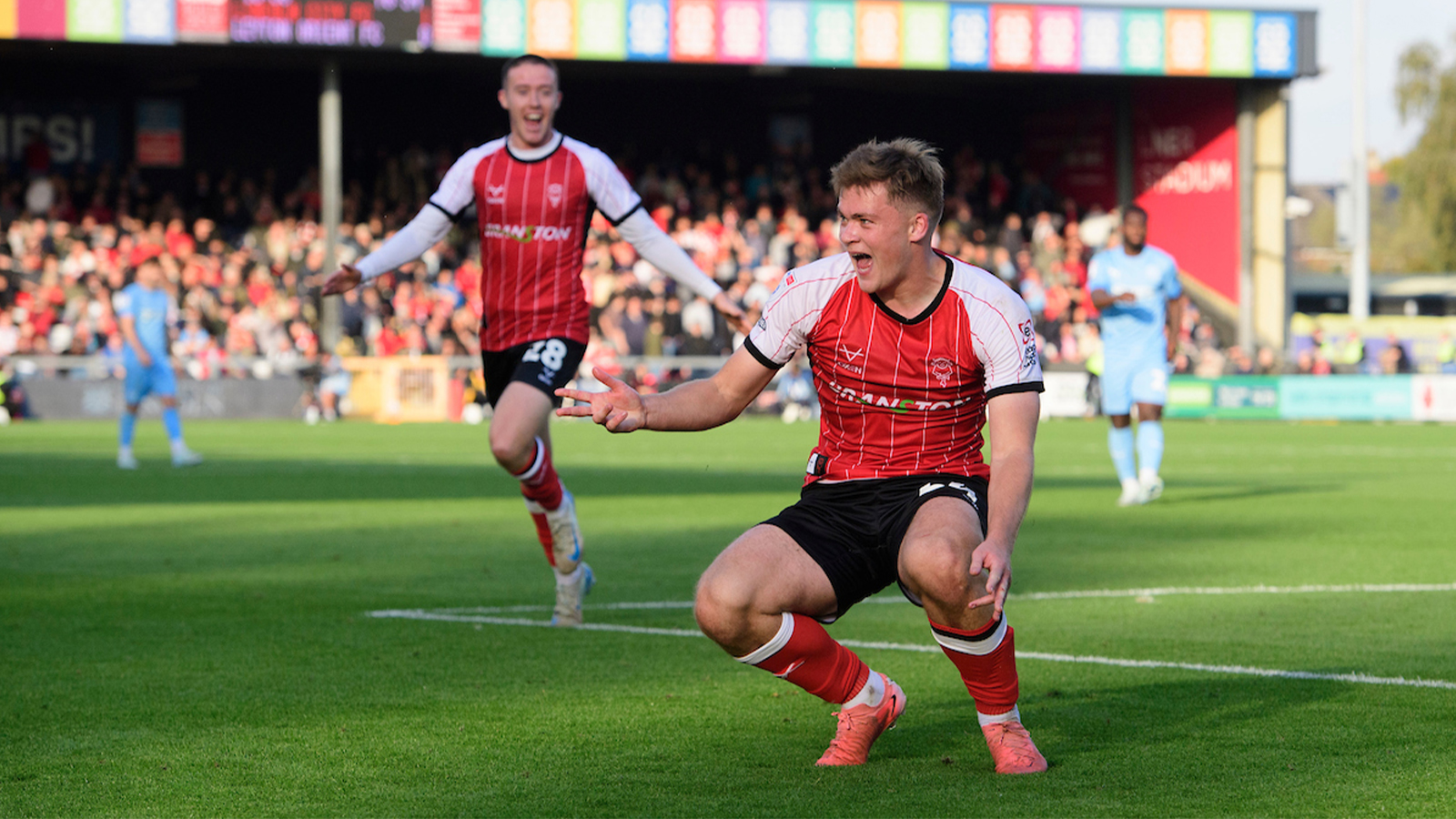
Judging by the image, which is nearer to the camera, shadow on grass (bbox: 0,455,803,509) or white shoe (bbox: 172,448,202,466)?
shadow on grass (bbox: 0,455,803,509)

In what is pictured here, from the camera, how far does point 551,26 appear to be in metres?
34.9

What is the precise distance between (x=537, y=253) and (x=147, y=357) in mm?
11943

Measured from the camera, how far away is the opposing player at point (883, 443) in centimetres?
466

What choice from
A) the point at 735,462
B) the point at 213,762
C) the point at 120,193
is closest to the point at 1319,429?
the point at 735,462

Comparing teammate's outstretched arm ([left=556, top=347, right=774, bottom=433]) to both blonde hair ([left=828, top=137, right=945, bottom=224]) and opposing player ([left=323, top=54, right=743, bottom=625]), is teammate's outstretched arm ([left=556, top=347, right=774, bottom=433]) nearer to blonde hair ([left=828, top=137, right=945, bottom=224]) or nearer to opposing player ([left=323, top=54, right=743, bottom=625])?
blonde hair ([left=828, top=137, right=945, bottom=224])

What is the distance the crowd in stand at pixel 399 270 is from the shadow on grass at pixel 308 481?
481 inches

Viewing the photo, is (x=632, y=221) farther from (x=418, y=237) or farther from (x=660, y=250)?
(x=418, y=237)

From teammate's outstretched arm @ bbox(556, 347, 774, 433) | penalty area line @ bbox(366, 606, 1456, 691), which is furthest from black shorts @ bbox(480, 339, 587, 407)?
teammate's outstretched arm @ bbox(556, 347, 774, 433)

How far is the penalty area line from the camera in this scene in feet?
19.5

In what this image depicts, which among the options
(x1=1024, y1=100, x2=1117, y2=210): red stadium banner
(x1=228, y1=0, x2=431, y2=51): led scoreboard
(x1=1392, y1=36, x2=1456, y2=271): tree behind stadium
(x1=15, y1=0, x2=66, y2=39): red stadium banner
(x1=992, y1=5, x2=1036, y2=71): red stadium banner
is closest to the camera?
(x1=15, y1=0, x2=66, y2=39): red stadium banner

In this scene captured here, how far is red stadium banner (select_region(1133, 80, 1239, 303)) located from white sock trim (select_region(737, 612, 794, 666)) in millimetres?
36013

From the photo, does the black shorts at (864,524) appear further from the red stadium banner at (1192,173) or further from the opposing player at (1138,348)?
the red stadium banner at (1192,173)

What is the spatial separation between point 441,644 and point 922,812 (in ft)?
10.3

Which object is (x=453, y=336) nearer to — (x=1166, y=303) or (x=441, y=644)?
(x=1166, y=303)
